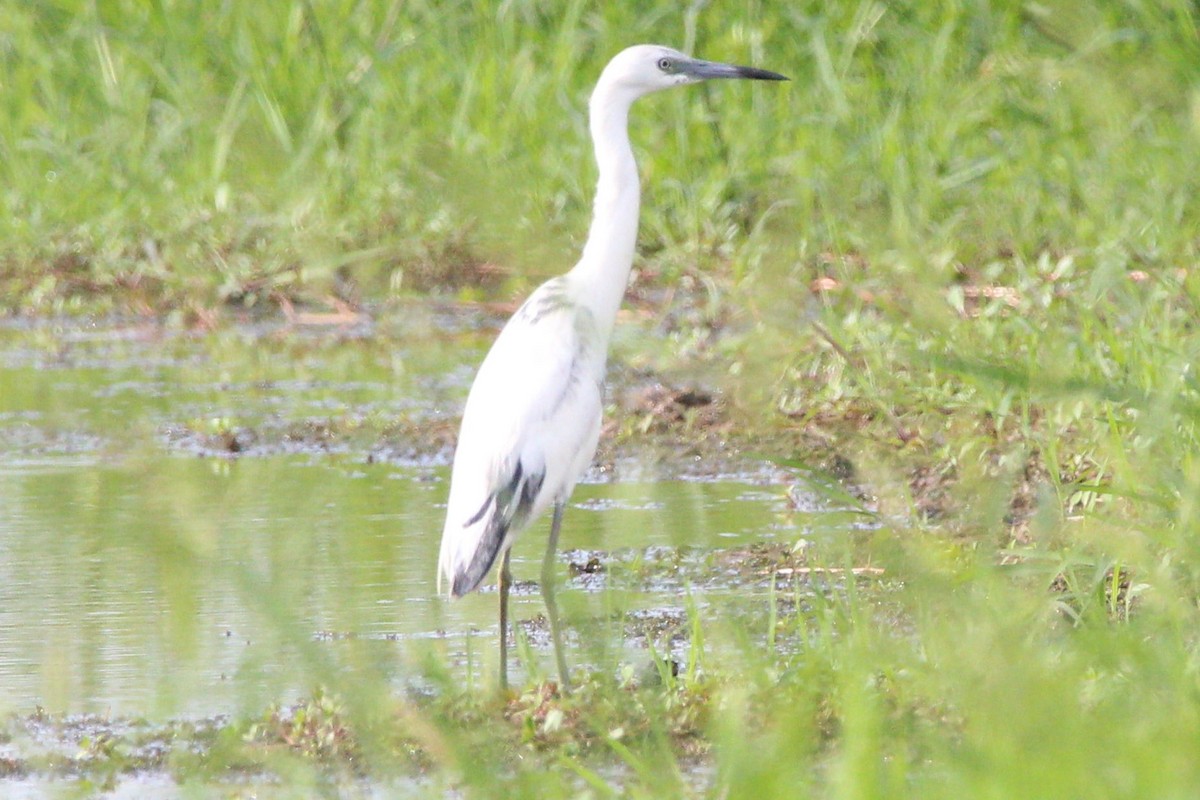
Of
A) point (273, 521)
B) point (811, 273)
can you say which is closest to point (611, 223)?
point (273, 521)

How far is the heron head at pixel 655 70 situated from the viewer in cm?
516

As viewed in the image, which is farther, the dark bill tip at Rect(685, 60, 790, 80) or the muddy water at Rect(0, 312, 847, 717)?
the dark bill tip at Rect(685, 60, 790, 80)

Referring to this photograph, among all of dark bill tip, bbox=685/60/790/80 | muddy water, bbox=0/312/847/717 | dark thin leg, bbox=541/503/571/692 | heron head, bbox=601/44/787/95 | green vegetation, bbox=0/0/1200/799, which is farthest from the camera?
dark bill tip, bbox=685/60/790/80

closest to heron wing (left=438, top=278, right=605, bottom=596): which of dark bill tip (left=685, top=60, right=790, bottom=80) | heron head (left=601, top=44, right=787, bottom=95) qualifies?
heron head (left=601, top=44, right=787, bottom=95)

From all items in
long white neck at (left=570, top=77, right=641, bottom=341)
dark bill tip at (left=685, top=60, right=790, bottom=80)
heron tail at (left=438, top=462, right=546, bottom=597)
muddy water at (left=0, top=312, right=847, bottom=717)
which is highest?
dark bill tip at (left=685, top=60, right=790, bottom=80)

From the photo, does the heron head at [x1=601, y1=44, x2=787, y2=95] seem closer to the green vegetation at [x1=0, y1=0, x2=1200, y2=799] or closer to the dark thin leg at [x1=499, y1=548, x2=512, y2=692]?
the green vegetation at [x1=0, y1=0, x2=1200, y2=799]

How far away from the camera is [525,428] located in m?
4.39

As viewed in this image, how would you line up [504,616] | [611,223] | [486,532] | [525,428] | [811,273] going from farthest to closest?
[811,273] → [611,223] → [525,428] → [504,616] → [486,532]

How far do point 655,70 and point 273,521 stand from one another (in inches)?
56.8

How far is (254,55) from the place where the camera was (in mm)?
9000

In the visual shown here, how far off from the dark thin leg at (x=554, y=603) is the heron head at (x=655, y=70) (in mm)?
1138

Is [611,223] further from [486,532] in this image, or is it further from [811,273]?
[811,273]

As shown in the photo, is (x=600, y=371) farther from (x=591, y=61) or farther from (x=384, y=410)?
(x=591, y=61)

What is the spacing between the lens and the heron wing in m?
4.27
